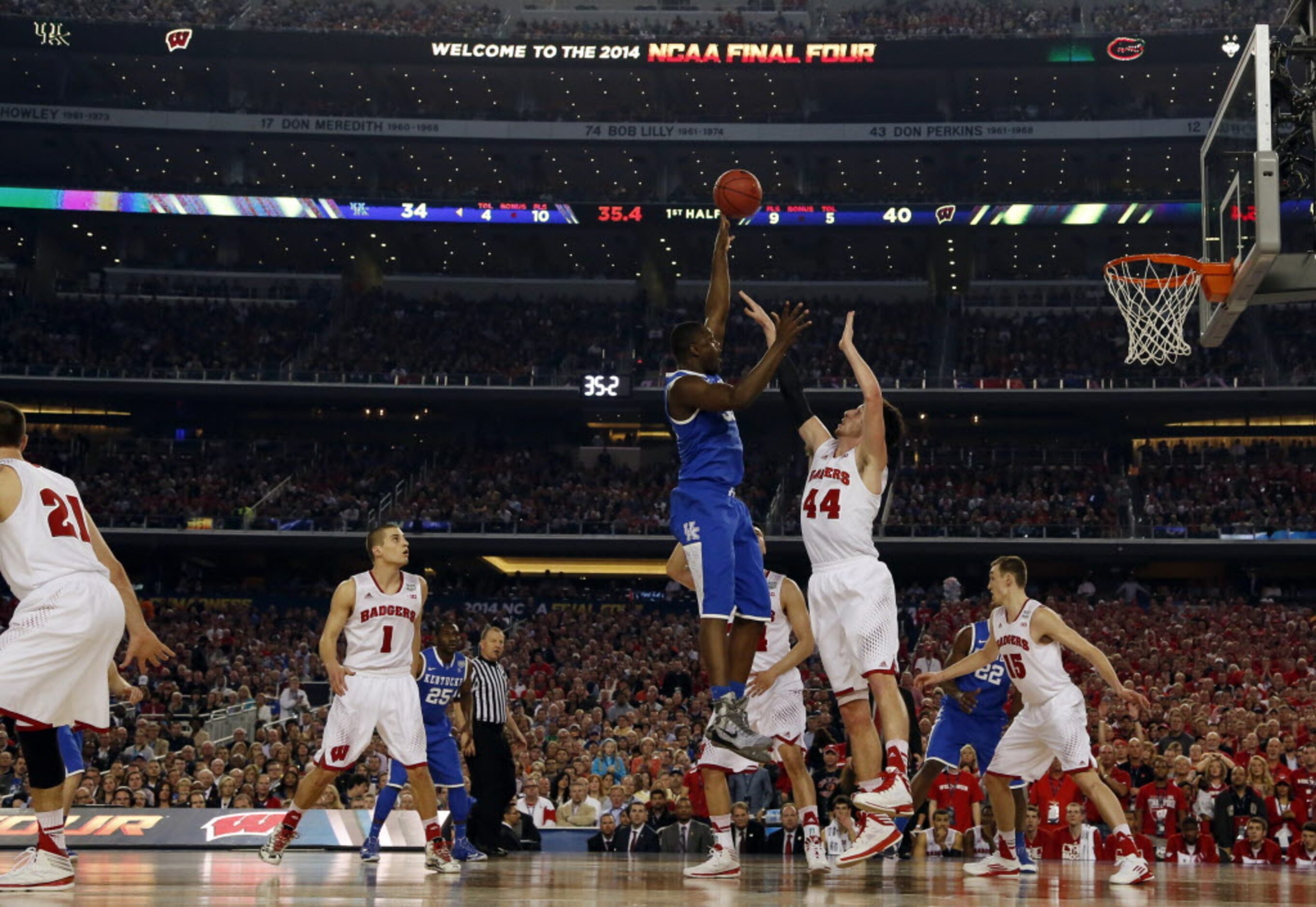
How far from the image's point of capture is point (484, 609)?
40.1m

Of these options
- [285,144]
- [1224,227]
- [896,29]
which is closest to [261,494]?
[285,144]

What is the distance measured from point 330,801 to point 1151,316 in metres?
12.1

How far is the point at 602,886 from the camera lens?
319 inches

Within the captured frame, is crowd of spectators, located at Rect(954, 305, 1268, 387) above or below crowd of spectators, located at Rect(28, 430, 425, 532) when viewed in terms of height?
above

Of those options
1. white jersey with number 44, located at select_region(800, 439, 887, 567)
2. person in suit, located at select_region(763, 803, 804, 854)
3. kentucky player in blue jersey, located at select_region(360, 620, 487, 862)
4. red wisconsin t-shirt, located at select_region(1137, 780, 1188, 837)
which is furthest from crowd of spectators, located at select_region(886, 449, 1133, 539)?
white jersey with number 44, located at select_region(800, 439, 887, 567)

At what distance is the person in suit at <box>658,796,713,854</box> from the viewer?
53.4ft

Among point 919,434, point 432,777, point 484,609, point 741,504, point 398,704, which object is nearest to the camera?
point 741,504

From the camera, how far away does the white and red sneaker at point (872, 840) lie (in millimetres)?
8211

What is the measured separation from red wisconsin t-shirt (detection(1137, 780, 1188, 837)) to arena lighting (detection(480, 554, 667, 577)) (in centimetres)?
2793

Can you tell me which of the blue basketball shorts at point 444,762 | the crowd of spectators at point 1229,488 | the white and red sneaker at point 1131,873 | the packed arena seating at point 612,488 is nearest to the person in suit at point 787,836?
the blue basketball shorts at point 444,762

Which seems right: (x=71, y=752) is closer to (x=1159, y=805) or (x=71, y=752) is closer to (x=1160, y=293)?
(x=1159, y=805)

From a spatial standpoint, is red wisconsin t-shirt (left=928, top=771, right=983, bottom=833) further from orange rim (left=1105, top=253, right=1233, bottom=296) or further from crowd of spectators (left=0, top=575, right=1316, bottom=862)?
orange rim (left=1105, top=253, right=1233, bottom=296)

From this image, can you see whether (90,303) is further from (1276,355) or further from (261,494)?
(1276,355)

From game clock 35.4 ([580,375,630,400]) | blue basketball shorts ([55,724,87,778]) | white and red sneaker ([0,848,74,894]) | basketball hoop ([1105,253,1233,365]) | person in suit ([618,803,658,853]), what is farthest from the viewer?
game clock 35.4 ([580,375,630,400])
